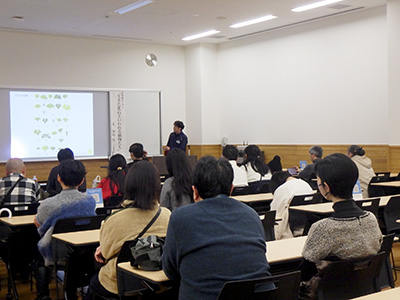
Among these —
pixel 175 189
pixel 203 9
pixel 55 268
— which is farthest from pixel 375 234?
pixel 203 9

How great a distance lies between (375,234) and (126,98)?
9872mm

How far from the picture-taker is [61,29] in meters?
10.8

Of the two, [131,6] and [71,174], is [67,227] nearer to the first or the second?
[71,174]

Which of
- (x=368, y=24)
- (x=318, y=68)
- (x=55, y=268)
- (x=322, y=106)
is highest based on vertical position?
(x=368, y=24)

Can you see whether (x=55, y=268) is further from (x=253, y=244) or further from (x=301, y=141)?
(x=301, y=141)

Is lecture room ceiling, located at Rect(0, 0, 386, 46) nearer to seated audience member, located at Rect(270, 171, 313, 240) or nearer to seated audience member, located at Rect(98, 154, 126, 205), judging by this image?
seated audience member, located at Rect(98, 154, 126, 205)

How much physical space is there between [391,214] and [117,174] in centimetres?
296

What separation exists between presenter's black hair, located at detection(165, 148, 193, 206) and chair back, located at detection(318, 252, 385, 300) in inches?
70.0

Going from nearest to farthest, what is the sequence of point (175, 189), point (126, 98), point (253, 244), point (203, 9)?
point (253, 244), point (175, 189), point (203, 9), point (126, 98)

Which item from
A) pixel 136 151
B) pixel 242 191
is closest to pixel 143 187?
pixel 242 191

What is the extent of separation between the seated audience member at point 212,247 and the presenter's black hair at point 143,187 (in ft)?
2.20

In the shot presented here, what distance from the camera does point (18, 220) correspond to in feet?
14.9

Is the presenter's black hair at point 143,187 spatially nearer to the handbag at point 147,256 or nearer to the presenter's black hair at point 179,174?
the handbag at point 147,256

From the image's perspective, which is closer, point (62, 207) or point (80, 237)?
point (80, 237)
